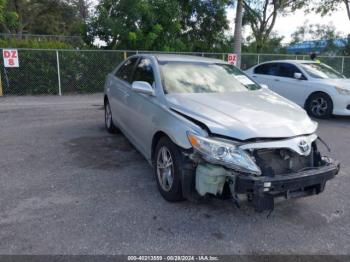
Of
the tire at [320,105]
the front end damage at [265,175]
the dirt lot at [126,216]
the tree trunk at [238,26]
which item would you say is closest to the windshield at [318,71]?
the tire at [320,105]

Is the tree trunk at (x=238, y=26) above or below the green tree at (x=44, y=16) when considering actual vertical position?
below

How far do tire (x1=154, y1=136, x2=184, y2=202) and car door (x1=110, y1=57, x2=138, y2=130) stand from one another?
155cm

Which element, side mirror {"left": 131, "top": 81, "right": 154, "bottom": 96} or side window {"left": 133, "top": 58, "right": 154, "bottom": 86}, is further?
side window {"left": 133, "top": 58, "right": 154, "bottom": 86}

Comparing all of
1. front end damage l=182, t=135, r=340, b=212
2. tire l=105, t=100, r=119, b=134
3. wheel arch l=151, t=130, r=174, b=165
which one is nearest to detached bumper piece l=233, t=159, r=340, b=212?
front end damage l=182, t=135, r=340, b=212

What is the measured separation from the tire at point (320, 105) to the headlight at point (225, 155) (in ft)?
20.5

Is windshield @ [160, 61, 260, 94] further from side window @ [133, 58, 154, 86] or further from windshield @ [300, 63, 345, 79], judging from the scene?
windshield @ [300, 63, 345, 79]

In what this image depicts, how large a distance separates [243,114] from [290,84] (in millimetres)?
6315

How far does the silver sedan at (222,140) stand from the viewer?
2.93 meters

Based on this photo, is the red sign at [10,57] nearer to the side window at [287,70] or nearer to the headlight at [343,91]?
the side window at [287,70]

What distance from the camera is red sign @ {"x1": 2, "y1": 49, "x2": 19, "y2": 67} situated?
10.7m

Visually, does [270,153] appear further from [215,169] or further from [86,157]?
[86,157]

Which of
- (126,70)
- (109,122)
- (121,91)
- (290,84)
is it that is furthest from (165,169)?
(290,84)

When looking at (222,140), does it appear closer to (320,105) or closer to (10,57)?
(320,105)

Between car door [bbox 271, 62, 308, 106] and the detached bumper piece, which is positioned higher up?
car door [bbox 271, 62, 308, 106]
